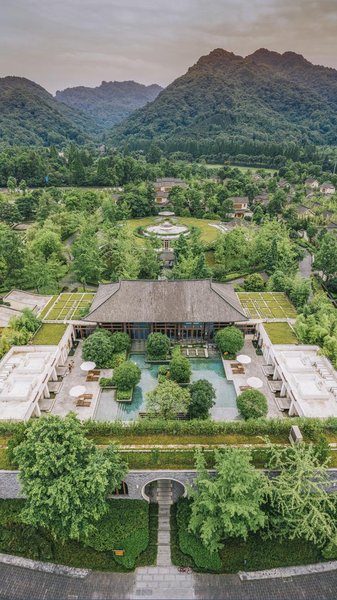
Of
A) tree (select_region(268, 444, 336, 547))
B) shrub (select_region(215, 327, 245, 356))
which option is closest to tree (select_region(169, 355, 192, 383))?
shrub (select_region(215, 327, 245, 356))

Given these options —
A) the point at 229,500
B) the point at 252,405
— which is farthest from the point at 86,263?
the point at 229,500

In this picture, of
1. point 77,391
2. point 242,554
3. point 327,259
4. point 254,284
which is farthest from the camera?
point 327,259

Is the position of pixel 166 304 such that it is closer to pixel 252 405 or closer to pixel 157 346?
pixel 157 346

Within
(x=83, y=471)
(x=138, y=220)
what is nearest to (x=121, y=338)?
(x=83, y=471)

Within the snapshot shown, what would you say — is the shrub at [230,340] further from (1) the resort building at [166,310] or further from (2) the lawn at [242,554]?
Result: (2) the lawn at [242,554]

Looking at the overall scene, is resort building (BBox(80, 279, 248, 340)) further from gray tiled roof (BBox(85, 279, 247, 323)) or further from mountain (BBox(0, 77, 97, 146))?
mountain (BBox(0, 77, 97, 146))

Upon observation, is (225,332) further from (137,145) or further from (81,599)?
(137,145)
